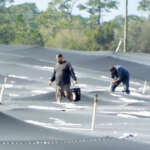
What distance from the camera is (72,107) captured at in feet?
50.1

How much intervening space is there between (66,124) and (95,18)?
57282 millimetres

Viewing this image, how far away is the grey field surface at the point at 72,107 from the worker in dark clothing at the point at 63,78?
1.08 feet

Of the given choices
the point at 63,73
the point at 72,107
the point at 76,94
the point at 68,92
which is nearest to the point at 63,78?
the point at 63,73

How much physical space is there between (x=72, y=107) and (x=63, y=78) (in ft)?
4.12

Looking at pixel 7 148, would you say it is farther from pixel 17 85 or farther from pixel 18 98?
pixel 17 85

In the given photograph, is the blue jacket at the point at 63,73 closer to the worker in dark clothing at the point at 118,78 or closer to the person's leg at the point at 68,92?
the person's leg at the point at 68,92

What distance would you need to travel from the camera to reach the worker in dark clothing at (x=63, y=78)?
52.9ft

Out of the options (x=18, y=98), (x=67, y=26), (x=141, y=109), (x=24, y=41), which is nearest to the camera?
(x=141, y=109)

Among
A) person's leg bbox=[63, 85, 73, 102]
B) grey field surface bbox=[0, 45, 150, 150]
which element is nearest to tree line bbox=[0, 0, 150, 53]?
grey field surface bbox=[0, 45, 150, 150]

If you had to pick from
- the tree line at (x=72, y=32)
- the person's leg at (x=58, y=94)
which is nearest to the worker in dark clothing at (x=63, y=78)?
the person's leg at (x=58, y=94)

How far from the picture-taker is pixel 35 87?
19.9m

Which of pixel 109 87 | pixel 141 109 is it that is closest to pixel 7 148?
pixel 141 109

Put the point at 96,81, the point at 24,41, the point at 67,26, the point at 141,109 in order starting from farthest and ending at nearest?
1. the point at 67,26
2. the point at 24,41
3. the point at 96,81
4. the point at 141,109

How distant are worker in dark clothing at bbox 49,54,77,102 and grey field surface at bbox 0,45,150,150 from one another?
1.08 feet
